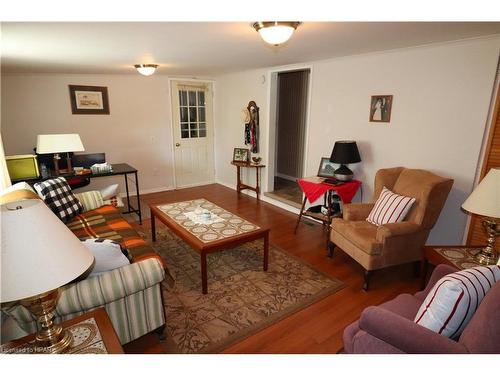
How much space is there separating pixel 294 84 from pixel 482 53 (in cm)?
366

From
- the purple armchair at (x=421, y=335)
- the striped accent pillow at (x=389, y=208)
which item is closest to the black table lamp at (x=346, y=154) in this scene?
the striped accent pillow at (x=389, y=208)

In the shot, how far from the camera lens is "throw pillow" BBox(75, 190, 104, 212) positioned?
131 inches

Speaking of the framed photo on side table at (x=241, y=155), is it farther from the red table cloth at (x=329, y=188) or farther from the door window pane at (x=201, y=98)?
the red table cloth at (x=329, y=188)

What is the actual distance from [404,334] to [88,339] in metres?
1.40

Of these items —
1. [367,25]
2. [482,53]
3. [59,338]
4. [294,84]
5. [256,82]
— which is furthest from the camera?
[294,84]

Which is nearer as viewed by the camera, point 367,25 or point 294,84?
point 367,25

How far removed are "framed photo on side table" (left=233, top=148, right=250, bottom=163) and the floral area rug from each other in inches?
88.9

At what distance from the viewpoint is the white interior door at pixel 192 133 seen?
18.1 ft

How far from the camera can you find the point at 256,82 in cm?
482

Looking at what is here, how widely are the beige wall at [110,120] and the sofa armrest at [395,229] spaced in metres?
4.23

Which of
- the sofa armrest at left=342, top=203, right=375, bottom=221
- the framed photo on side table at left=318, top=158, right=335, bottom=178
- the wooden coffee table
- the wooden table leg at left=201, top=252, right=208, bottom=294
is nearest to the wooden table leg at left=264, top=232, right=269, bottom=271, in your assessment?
the wooden coffee table
